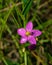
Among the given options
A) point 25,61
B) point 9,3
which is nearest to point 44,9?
point 9,3

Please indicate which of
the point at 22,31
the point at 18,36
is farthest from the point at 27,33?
the point at 18,36

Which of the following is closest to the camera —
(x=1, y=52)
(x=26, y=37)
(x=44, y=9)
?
(x=26, y=37)

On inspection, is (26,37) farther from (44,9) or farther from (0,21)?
(44,9)

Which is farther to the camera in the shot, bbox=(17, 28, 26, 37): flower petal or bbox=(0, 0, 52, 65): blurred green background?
bbox=(0, 0, 52, 65): blurred green background

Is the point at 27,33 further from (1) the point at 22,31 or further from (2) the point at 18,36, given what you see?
(2) the point at 18,36

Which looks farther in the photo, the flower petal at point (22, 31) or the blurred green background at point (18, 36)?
the blurred green background at point (18, 36)

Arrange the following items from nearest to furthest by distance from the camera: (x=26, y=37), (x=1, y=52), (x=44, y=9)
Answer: (x=26, y=37), (x=1, y=52), (x=44, y=9)

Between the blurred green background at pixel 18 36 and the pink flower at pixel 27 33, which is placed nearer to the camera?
the pink flower at pixel 27 33

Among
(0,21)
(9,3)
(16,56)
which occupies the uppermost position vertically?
(9,3)

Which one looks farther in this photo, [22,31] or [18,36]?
[18,36]

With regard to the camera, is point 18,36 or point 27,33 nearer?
point 27,33

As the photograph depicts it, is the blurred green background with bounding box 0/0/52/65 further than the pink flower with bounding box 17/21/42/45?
Yes
